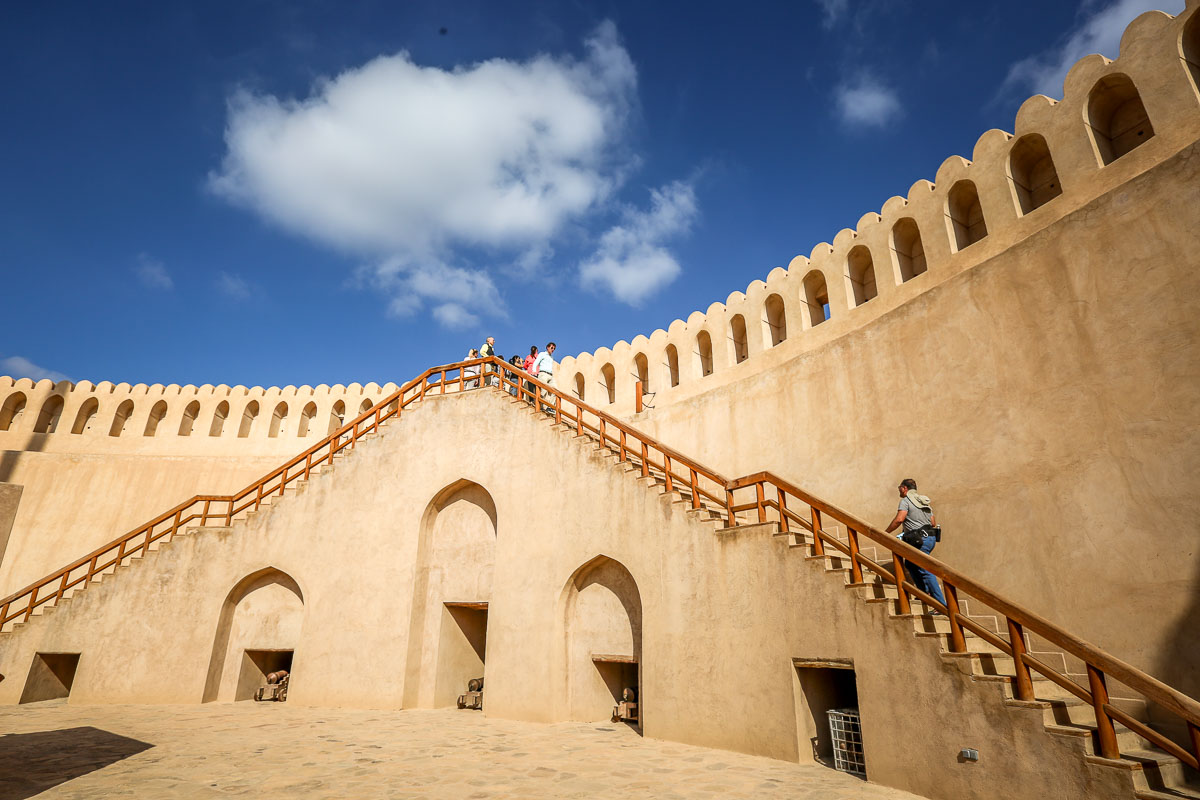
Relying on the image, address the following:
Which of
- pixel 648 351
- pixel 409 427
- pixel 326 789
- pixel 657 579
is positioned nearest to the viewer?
pixel 326 789

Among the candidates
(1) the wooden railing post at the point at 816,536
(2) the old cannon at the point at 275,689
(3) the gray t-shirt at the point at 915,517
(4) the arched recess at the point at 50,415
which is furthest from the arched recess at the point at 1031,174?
(4) the arched recess at the point at 50,415

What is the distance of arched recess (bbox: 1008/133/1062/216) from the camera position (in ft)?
33.5

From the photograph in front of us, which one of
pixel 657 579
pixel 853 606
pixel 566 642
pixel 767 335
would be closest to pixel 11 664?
pixel 566 642

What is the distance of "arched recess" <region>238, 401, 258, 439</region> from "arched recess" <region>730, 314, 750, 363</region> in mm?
15530

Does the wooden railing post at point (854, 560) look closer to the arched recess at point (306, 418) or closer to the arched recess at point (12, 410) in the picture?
the arched recess at point (306, 418)

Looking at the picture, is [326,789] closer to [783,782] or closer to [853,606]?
[783,782]

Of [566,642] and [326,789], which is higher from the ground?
[566,642]

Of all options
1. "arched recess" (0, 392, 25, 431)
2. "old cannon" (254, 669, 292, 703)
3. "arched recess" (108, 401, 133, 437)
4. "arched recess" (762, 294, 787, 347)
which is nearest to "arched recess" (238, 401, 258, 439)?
"arched recess" (108, 401, 133, 437)

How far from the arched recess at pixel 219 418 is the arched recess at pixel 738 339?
16276mm

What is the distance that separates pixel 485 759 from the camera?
7.28m

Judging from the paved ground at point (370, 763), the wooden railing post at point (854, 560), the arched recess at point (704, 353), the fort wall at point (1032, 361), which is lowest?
the paved ground at point (370, 763)

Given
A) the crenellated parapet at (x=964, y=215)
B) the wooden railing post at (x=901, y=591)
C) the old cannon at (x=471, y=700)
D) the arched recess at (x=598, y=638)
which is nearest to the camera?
the wooden railing post at (x=901, y=591)

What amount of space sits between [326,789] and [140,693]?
8.65 meters

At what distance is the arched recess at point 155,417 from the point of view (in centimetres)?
2092
